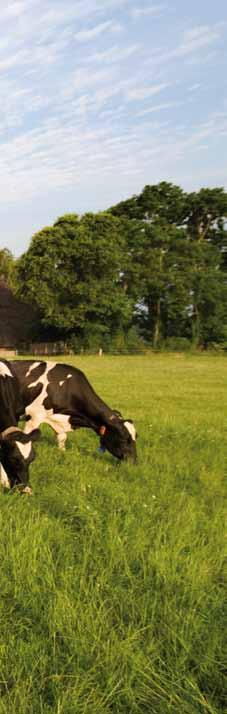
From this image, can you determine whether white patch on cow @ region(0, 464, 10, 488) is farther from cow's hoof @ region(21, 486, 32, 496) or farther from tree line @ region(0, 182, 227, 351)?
tree line @ region(0, 182, 227, 351)

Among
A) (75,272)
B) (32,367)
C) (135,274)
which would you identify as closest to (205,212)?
(135,274)

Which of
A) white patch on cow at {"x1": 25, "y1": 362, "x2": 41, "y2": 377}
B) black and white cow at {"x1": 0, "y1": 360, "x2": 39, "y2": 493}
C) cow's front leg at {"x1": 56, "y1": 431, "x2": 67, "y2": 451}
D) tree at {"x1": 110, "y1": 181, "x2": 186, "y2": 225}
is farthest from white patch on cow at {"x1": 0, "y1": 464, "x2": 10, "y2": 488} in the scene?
tree at {"x1": 110, "y1": 181, "x2": 186, "y2": 225}

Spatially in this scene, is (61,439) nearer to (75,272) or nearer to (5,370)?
(5,370)

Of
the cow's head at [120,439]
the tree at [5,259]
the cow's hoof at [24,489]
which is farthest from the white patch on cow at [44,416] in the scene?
the tree at [5,259]

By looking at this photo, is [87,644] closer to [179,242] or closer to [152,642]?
[152,642]

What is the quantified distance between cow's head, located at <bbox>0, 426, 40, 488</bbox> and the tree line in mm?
40690

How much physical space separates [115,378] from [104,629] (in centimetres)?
2112

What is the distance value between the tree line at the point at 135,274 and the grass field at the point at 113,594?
40850 mm

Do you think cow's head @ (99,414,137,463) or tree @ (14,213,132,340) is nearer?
cow's head @ (99,414,137,463)

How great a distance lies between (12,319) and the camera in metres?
60.7

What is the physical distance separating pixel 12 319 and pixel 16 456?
2224 inches

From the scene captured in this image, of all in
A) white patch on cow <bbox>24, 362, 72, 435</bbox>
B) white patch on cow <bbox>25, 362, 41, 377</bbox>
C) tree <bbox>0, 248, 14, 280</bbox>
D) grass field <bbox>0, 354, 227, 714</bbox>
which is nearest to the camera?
grass field <bbox>0, 354, 227, 714</bbox>

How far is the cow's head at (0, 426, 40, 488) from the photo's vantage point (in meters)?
5.42

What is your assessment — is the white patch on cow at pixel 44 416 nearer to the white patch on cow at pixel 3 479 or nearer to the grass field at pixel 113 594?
the grass field at pixel 113 594
